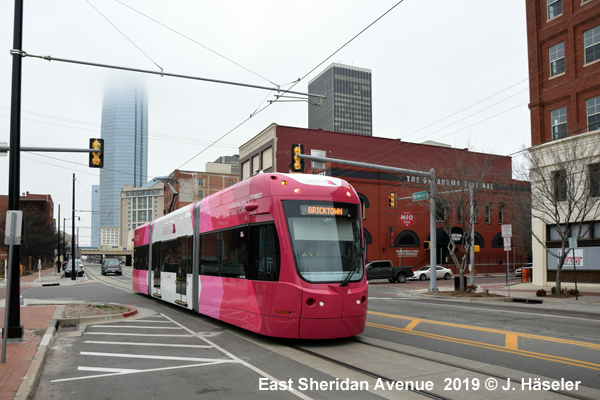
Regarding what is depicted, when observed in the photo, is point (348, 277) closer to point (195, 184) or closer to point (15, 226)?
point (15, 226)

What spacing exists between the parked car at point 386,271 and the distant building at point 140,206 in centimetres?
9798

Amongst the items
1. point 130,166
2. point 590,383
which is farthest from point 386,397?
point 130,166

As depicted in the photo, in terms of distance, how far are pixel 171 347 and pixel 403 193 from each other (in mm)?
43028

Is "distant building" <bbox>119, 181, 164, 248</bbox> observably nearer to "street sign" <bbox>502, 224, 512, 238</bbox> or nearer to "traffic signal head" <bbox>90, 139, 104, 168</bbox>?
"traffic signal head" <bbox>90, 139, 104, 168</bbox>

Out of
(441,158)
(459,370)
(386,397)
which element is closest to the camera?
(386,397)

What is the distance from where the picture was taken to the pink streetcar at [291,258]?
9438mm

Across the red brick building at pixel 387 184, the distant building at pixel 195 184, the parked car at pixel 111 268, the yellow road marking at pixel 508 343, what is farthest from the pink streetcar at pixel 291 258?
the distant building at pixel 195 184

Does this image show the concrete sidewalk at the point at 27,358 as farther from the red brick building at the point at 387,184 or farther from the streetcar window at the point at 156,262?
the red brick building at the point at 387,184

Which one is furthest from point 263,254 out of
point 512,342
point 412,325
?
point 512,342

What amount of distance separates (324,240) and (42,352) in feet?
18.6

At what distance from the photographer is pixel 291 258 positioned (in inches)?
374

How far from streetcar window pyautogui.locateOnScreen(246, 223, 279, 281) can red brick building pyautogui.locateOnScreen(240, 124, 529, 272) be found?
120 feet

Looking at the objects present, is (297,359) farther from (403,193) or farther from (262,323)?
(403,193)

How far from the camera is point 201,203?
14797 mm
